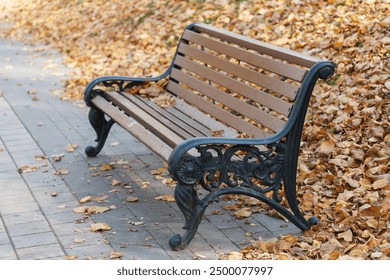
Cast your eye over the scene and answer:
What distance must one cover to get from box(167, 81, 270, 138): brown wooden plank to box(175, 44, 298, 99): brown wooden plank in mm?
298

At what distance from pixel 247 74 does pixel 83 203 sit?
61.3 inches

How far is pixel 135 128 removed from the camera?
5.26 m

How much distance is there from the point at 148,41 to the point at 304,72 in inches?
221

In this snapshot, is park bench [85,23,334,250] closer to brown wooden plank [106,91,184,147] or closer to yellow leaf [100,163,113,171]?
brown wooden plank [106,91,184,147]

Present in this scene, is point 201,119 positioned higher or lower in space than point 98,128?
higher

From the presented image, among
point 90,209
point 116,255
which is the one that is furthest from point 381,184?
point 90,209

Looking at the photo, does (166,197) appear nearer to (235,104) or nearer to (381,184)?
(235,104)

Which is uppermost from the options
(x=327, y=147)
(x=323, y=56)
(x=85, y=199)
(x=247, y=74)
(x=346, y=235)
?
(x=247, y=74)

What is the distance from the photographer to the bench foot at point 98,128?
624cm

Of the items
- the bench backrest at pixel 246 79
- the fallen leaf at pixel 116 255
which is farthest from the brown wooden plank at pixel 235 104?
the fallen leaf at pixel 116 255

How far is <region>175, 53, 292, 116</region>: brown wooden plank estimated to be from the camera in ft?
15.4

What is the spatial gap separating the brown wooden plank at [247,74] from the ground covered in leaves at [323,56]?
902mm
